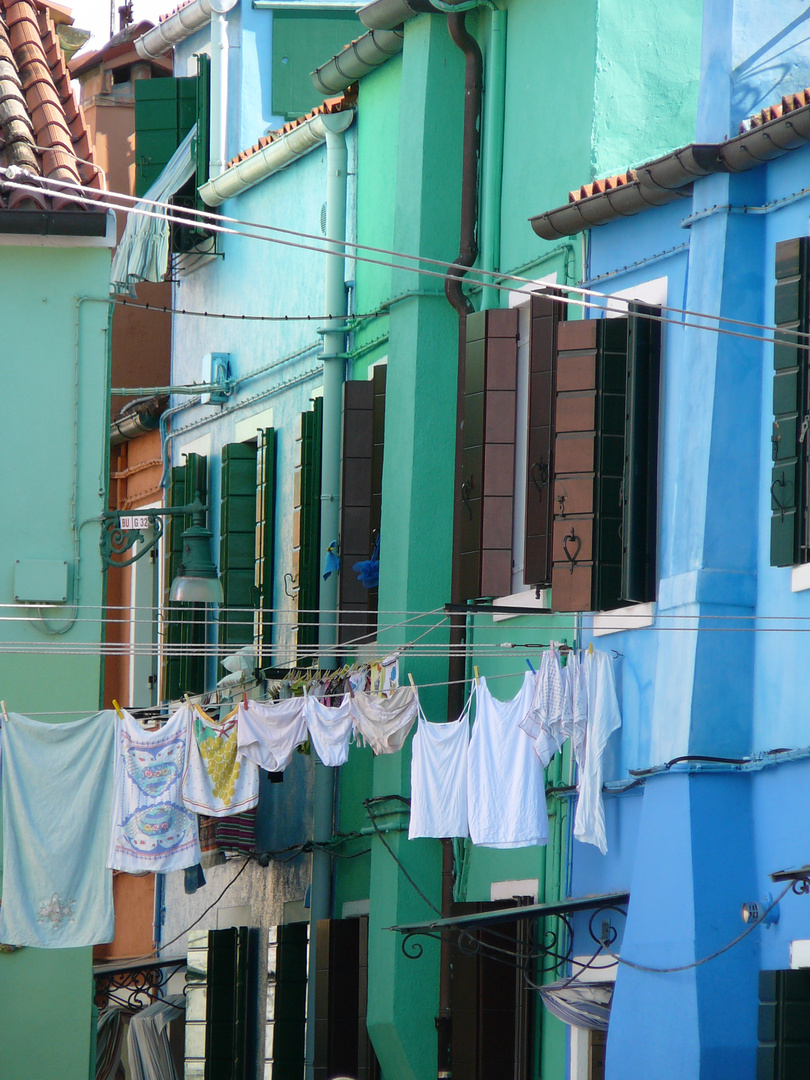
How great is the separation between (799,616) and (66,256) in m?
7.23

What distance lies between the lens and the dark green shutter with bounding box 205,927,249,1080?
749 inches

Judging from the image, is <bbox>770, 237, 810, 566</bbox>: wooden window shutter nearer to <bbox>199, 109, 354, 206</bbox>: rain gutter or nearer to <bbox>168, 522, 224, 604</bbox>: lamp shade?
<bbox>168, 522, 224, 604</bbox>: lamp shade

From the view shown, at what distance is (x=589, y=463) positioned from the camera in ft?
45.1

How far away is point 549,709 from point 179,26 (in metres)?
12.6

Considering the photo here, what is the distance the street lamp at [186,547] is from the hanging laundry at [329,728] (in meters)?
2.02

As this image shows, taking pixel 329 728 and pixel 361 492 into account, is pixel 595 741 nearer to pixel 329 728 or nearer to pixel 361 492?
pixel 329 728

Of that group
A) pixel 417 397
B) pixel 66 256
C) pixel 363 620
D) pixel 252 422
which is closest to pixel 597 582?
pixel 417 397

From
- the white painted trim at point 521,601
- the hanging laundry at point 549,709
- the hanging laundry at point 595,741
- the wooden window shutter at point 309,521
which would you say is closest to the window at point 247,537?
the wooden window shutter at point 309,521

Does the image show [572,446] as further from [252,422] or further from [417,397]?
[252,422]

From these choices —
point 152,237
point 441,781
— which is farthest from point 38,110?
point 441,781

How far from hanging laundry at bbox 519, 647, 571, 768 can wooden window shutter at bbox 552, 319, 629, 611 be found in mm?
446

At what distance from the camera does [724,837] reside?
12477 millimetres

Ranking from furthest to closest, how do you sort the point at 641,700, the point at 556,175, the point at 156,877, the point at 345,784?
1. the point at 156,877
2. the point at 345,784
3. the point at 556,175
4. the point at 641,700

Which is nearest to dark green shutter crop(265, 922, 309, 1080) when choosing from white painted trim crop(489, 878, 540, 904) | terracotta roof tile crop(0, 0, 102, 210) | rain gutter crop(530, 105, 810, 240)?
white painted trim crop(489, 878, 540, 904)
